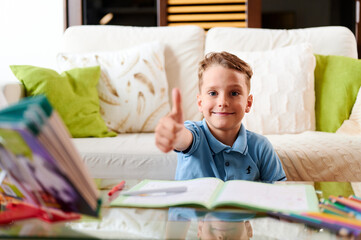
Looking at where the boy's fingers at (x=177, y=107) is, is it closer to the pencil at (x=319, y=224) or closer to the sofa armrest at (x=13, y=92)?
the pencil at (x=319, y=224)

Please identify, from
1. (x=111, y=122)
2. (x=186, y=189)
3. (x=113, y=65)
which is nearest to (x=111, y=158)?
(x=111, y=122)

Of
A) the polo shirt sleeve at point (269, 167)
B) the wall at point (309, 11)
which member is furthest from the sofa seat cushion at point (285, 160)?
the wall at point (309, 11)

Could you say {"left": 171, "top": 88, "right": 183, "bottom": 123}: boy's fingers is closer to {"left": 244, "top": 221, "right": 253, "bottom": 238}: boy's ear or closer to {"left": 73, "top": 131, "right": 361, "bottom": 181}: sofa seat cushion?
{"left": 244, "top": 221, "right": 253, "bottom": 238}: boy's ear

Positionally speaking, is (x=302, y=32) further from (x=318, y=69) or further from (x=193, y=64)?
(x=193, y=64)

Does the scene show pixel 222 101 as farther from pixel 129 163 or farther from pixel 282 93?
pixel 282 93

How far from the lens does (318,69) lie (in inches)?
87.0

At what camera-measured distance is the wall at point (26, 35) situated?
320cm

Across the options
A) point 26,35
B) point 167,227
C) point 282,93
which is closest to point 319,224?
point 167,227

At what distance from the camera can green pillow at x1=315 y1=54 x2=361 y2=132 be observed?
211 centimetres

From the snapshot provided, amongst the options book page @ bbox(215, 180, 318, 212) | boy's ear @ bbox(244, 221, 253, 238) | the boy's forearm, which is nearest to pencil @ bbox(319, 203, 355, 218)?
book page @ bbox(215, 180, 318, 212)

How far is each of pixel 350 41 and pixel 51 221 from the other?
6.86 ft

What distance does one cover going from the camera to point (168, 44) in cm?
239

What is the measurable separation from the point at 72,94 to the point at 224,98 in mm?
976

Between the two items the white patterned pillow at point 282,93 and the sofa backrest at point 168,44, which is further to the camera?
the sofa backrest at point 168,44
